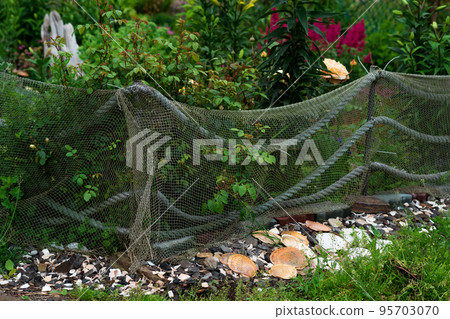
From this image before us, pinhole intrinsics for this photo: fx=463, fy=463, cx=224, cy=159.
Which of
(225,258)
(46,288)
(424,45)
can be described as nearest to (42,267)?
(46,288)

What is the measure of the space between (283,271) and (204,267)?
509mm

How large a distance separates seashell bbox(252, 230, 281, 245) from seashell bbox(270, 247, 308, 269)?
0.15 metres

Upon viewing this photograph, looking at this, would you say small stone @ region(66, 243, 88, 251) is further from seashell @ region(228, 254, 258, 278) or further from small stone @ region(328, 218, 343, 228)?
small stone @ region(328, 218, 343, 228)

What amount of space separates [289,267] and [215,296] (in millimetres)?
542

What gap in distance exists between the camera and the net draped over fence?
2.98 metres

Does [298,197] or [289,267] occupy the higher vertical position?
[298,197]

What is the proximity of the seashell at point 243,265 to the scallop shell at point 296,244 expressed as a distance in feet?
1.24

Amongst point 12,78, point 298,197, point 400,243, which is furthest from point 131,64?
Answer: point 400,243

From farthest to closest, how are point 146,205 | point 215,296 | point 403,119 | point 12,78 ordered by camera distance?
point 403,119
point 12,78
point 146,205
point 215,296

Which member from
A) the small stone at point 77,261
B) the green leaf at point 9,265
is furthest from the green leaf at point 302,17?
the green leaf at point 9,265

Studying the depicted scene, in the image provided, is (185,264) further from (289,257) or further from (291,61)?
(291,61)

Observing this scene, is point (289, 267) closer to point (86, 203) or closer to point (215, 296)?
point (215, 296)

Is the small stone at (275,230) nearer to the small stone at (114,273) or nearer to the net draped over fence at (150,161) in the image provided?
the net draped over fence at (150,161)

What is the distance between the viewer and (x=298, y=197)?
3596mm
